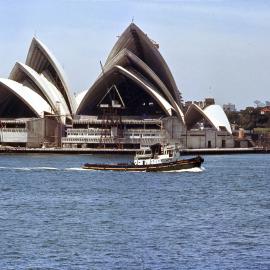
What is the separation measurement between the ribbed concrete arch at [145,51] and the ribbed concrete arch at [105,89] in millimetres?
1528

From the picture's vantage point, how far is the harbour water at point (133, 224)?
24.7 m

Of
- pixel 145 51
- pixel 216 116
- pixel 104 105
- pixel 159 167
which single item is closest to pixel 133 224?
pixel 159 167

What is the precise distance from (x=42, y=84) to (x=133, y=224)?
2478 inches

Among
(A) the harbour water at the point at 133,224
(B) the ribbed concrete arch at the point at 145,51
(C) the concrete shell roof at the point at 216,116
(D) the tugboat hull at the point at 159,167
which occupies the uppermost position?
(B) the ribbed concrete arch at the point at 145,51

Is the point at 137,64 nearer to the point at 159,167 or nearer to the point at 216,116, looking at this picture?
the point at 216,116

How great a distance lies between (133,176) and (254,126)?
85.5m

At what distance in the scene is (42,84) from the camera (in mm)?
92438

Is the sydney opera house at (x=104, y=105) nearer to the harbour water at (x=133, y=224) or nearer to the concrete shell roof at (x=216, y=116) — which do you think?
the concrete shell roof at (x=216, y=116)

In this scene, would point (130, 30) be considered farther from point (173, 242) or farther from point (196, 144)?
point (173, 242)

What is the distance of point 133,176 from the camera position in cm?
5331

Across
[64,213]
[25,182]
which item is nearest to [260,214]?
[64,213]

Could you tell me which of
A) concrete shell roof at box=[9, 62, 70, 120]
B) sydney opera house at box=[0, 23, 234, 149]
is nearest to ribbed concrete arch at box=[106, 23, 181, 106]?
sydney opera house at box=[0, 23, 234, 149]

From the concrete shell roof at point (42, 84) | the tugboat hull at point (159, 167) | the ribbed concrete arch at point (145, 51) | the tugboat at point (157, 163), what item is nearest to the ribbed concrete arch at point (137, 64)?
the ribbed concrete arch at point (145, 51)

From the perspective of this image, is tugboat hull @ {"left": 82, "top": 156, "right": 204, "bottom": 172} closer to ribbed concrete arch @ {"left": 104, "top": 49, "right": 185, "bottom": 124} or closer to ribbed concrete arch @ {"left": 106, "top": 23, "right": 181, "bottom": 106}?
ribbed concrete arch @ {"left": 106, "top": 23, "right": 181, "bottom": 106}
